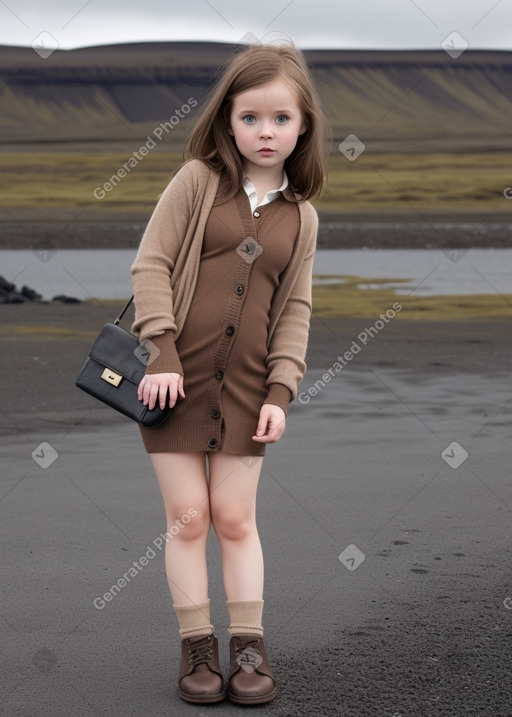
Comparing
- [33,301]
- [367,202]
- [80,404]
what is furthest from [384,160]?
[80,404]

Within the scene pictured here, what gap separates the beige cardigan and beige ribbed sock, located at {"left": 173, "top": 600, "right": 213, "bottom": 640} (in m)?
0.64

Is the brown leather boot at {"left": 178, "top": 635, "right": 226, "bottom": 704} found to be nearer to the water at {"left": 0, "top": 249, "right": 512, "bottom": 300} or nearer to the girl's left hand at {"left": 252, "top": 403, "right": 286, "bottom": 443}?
the girl's left hand at {"left": 252, "top": 403, "right": 286, "bottom": 443}

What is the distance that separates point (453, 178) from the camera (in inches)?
1750

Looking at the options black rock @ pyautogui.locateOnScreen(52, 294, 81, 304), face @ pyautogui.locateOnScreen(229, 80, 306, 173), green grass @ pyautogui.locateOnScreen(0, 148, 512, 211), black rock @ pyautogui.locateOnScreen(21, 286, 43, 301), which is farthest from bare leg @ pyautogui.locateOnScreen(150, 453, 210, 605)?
green grass @ pyautogui.locateOnScreen(0, 148, 512, 211)

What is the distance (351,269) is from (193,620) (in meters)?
15.5

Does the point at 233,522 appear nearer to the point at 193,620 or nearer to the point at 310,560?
the point at 193,620

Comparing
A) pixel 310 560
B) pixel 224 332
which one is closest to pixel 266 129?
pixel 224 332

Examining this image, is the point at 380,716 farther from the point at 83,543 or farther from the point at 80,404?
the point at 80,404

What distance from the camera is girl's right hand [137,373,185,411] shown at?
297cm

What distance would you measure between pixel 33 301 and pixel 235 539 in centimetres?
1012

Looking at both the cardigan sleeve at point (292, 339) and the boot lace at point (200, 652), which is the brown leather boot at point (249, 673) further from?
the cardigan sleeve at point (292, 339)

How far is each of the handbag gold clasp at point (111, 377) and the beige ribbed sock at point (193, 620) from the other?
64 centimetres

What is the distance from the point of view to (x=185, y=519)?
3104 millimetres

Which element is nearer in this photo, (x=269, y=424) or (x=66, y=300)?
(x=269, y=424)
